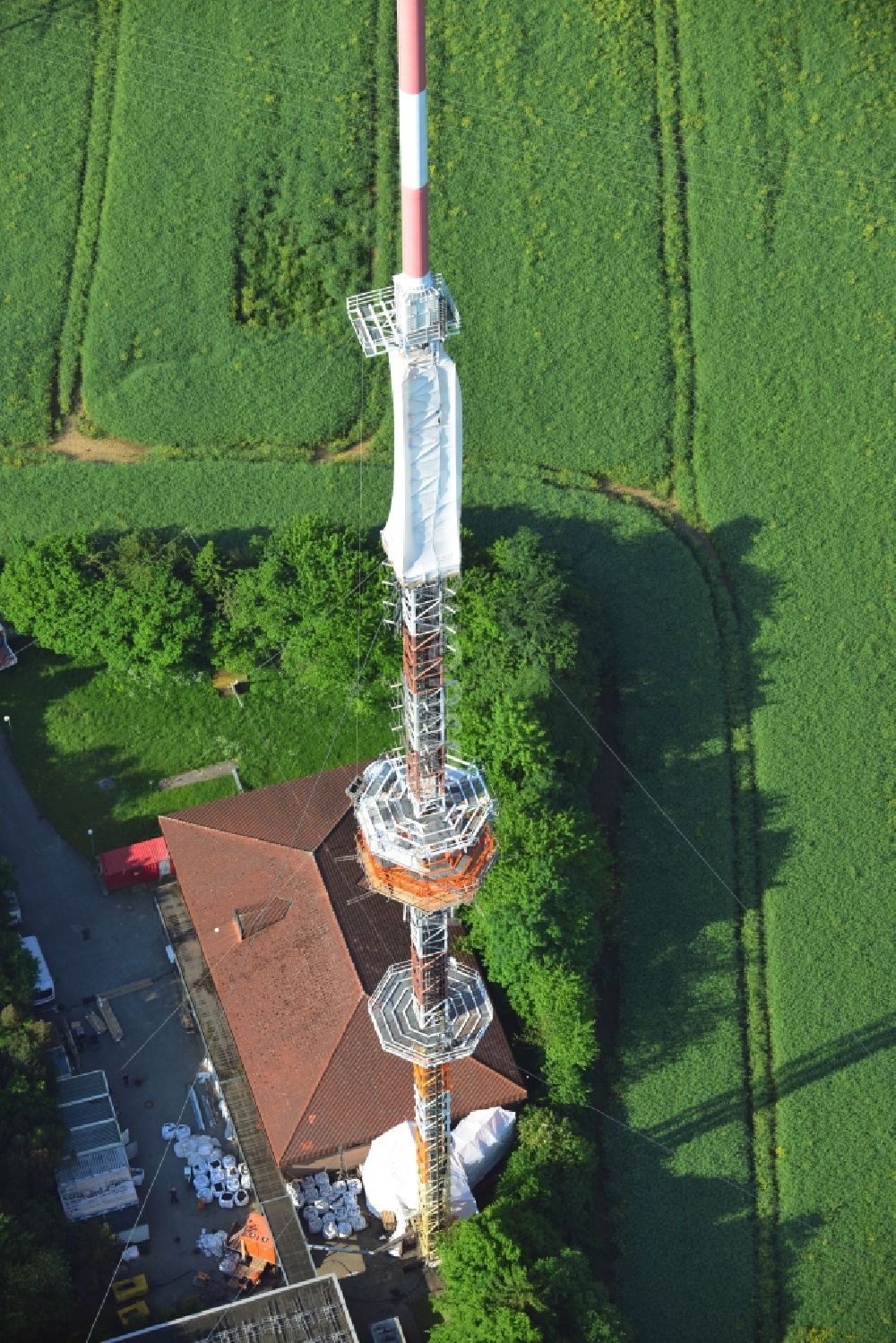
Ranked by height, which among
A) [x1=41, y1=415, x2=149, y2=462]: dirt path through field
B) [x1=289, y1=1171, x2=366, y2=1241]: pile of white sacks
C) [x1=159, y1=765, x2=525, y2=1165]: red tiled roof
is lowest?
[x1=289, y1=1171, x2=366, y2=1241]: pile of white sacks

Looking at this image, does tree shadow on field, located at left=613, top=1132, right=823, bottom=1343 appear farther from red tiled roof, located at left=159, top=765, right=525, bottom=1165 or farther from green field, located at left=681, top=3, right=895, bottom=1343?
red tiled roof, located at left=159, top=765, right=525, bottom=1165

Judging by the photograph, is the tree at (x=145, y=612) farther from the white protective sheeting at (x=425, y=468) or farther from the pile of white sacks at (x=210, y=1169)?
the white protective sheeting at (x=425, y=468)

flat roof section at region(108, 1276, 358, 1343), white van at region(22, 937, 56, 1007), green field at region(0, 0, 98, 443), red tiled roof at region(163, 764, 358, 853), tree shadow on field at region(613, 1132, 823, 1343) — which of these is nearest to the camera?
flat roof section at region(108, 1276, 358, 1343)

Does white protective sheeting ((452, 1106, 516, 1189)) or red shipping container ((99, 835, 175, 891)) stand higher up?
red shipping container ((99, 835, 175, 891))

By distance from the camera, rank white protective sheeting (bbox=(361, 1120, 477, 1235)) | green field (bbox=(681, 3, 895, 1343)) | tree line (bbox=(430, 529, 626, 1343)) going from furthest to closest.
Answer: green field (bbox=(681, 3, 895, 1343))
white protective sheeting (bbox=(361, 1120, 477, 1235))
tree line (bbox=(430, 529, 626, 1343))

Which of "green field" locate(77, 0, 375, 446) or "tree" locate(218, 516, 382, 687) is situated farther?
"green field" locate(77, 0, 375, 446)

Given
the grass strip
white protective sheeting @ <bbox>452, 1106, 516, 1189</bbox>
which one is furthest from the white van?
the grass strip
